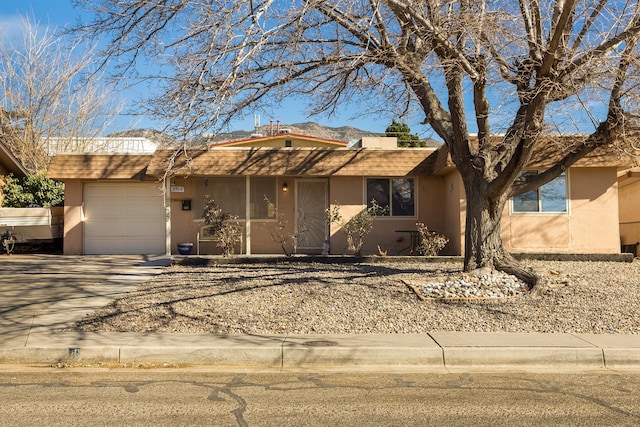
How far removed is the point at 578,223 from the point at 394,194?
5.25 metres

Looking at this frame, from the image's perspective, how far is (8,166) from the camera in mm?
21266

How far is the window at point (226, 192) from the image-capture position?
18.8 m

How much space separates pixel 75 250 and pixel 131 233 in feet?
5.64

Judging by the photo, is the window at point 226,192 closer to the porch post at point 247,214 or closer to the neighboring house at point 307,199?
the neighboring house at point 307,199

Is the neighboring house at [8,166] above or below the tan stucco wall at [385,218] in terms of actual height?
above

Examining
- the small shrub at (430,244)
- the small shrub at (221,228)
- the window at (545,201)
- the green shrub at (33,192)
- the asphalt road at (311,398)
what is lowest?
the asphalt road at (311,398)

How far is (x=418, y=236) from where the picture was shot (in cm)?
1780

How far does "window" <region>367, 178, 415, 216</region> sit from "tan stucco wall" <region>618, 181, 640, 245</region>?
24.1 ft

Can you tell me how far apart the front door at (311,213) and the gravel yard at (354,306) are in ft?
20.4

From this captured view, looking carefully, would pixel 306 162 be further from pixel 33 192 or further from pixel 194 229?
pixel 33 192

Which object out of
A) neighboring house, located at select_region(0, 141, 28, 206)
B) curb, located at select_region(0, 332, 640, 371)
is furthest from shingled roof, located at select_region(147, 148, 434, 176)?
curb, located at select_region(0, 332, 640, 371)

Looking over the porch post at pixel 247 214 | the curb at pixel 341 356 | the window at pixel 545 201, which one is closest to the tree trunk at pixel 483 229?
the curb at pixel 341 356

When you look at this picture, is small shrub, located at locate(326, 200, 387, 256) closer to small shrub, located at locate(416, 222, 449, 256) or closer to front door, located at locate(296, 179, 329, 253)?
front door, located at locate(296, 179, 329, 253)

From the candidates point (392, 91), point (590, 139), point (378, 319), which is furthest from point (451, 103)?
point (378, 319)
